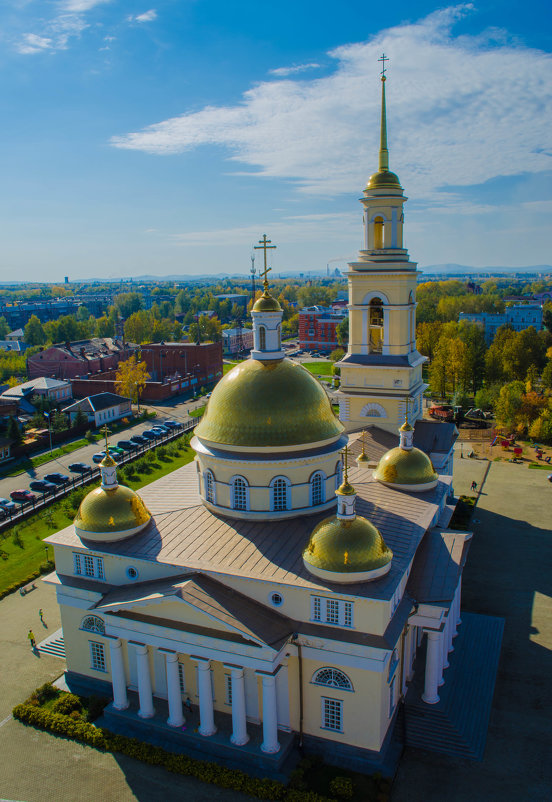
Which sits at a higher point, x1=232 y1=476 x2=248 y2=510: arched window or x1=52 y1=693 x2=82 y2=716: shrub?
x1=232 y1=476 x2=248 y2=510: arched window

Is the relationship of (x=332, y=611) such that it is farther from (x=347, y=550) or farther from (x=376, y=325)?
(x=376, y=325)

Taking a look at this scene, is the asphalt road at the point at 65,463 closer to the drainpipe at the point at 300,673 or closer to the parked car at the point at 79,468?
the parked car at the point at 79,468

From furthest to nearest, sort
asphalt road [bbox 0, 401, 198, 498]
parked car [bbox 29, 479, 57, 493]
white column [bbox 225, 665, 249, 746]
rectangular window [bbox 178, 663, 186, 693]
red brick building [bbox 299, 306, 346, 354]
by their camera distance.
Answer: red brick building [bbox 299, 306, 346, 354], asphalt road [bbox 0, 401, 198, 498], parked car [bbox 29, 479, 57, 493], rectangular window [bbox 178, 663, 186, 693], white column [bbox 225, 665, 249, 746]

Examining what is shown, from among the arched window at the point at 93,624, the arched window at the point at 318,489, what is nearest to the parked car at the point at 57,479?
the arched window at the point at 93,624

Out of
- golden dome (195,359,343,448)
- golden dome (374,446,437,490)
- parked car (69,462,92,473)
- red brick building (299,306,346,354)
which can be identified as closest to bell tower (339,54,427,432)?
golden dome (374,446,437,490)

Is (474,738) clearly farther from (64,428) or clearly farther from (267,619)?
(64,428)

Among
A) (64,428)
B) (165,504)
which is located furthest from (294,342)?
(165,504)

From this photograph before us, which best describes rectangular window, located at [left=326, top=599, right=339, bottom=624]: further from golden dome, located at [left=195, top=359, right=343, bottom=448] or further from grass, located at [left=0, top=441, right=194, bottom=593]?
grass, located at [left=0, top=441, right=194, bottom=593]
